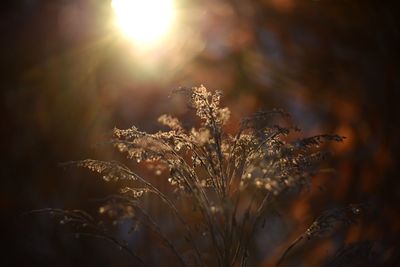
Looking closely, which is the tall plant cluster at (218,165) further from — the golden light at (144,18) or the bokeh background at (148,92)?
the bokeh background at (148,92)

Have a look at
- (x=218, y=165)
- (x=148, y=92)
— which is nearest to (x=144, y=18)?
(x=148, y=92)

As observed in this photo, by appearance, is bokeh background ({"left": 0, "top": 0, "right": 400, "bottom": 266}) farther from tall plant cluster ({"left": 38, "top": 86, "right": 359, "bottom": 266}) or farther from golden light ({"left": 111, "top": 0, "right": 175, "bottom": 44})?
tall plant cluster ({"left": 38, "top": 86, "right": 359, "bottom": 266})

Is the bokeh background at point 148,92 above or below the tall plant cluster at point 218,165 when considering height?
above

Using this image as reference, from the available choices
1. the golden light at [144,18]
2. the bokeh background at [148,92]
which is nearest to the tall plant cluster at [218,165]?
the golden light at [144,18]

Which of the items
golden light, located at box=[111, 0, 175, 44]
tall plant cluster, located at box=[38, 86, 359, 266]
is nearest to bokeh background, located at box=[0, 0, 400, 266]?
golden light, located at box=[111, 0, 175, 44]

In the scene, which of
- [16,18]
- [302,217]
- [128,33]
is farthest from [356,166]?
[16,18]

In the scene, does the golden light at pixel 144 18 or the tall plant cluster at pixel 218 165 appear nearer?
the tall plant cluster at pixel 218 165
